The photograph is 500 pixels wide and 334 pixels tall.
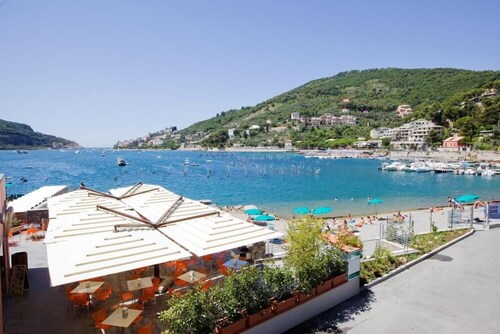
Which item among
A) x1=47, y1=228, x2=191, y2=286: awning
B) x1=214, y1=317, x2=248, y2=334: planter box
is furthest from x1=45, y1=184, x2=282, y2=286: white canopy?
x1=214, y1=317, x2=248, y2=334: planter box

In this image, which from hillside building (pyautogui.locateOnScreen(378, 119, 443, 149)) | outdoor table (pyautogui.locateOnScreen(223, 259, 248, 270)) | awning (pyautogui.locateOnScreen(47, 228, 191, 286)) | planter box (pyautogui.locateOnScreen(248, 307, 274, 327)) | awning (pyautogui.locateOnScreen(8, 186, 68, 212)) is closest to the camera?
awning (pyautogui.locateOnScreen(47, 228, 191, 286))

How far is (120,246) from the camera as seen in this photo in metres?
6.75

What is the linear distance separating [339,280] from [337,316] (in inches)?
39.8

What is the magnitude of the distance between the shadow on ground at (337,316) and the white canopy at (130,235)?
2.36m

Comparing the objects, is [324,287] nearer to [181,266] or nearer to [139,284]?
[181,266]

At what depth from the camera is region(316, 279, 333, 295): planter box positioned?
8469 millimetres

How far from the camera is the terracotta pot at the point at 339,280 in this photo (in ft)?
29.2

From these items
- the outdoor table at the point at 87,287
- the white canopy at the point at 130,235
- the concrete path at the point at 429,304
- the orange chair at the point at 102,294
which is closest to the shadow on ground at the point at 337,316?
the concrete path at the point at 429,304

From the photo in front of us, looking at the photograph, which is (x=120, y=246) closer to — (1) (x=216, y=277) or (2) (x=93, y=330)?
(2) (x=93, y=330)

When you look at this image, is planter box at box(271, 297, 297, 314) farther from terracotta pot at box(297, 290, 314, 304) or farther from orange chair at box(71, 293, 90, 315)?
orange chair at box(71, 293, 90, 315)

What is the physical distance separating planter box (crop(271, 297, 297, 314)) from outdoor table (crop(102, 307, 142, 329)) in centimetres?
306

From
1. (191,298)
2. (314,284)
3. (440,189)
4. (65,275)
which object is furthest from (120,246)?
(440,189)

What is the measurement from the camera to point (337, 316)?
27.4 ft

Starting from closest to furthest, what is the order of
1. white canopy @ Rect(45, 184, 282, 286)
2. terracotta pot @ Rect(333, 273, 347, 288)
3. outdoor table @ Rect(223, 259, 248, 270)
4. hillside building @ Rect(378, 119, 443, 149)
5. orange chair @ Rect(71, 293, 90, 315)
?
white canopy @ Rect(45, 184, 282, 286)
orange chair @ Rect(71, 293, 90, 315)
terracotta pot @ Rect(333, 273, 347, 288)
outdoor table @ Rect(223, 259, 248, 270)
hillside building @ Rect(378, 119, 443, 149)
